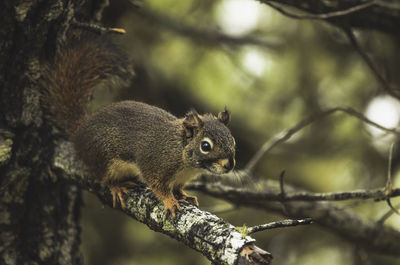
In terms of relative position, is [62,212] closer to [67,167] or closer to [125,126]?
[67,167]

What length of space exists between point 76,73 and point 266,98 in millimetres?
2433

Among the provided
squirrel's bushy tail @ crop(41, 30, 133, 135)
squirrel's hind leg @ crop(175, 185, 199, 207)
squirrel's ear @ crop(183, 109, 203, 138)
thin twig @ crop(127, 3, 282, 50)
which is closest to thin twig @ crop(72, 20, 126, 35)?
squirrel's bushy tail @ crop(41, 30, 133, 135)

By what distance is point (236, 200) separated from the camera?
7.68 ft

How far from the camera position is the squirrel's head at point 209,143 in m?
1.96

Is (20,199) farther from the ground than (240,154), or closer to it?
closer to it

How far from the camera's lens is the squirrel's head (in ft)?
6.43

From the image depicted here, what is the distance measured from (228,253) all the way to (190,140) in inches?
32.9

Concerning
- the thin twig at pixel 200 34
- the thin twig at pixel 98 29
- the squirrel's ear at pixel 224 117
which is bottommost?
the squirrel's ear at pixel 224 117

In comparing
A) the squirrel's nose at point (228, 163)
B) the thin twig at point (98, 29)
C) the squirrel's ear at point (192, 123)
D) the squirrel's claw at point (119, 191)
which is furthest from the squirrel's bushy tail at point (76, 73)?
the squirrel's nose at point (228, 163)

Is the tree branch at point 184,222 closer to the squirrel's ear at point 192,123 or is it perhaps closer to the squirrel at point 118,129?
the squirrel at point 118,129

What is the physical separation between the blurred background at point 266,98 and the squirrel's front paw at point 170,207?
1689 millimetres

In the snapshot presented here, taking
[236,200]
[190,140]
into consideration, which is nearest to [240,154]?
[236,200]

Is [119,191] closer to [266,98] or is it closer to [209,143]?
[209,143]

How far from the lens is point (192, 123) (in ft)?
6.87
